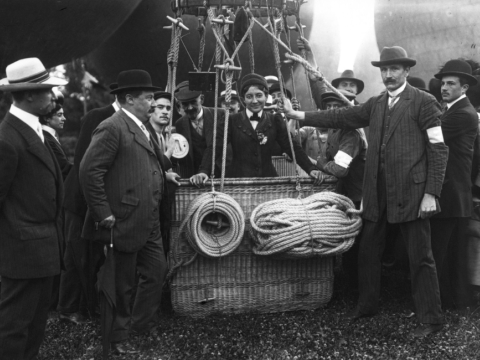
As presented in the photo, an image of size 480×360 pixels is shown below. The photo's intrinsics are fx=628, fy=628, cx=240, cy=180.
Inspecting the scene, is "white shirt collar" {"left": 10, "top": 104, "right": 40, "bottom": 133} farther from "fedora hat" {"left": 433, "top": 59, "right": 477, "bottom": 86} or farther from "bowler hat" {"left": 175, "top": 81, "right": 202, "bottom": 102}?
"fedora hat" {"left": 433, "top": 59, "right": 477, "bottom": 86}

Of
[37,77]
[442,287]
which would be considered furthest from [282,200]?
[37,77]

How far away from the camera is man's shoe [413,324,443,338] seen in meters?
4.28

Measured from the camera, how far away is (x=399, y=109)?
441cm

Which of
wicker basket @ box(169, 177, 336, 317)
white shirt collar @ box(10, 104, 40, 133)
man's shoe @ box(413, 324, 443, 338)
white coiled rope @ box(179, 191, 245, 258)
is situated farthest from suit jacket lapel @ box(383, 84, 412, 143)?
white shirt collar @ box(10, 104, 40, 133)

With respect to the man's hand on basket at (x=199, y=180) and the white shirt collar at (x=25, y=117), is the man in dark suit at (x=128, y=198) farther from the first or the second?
the white shirt collar at (x=25, y=117)

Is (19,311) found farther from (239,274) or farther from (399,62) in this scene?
(399,62)

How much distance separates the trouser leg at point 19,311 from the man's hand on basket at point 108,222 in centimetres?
54

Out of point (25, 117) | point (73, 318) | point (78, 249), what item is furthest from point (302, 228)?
point (25, 117)

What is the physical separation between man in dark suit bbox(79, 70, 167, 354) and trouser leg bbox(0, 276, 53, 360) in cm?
58

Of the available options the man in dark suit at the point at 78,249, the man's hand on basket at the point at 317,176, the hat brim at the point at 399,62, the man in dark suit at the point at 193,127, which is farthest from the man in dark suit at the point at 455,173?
the man in dark suit at the point at 78,249

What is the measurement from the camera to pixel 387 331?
4.34 meters

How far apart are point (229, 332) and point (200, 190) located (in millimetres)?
1062

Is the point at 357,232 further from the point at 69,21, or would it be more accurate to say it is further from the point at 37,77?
the point at 69,21

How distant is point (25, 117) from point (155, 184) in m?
1.04
